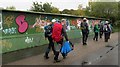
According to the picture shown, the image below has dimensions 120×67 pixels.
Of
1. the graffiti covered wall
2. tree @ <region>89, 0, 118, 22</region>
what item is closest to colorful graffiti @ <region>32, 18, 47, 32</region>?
the graffiti covered wall

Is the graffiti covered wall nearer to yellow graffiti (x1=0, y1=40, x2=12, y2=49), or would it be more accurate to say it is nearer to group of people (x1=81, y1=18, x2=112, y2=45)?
yellow graffiti (x1=0, y1=40, x2=12, y2=49)

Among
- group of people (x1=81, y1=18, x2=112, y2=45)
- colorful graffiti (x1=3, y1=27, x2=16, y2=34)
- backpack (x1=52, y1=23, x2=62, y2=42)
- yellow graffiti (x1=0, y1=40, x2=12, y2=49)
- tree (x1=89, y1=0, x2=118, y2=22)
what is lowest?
tree (x1=89, y1=0, x2=118, y2=22)

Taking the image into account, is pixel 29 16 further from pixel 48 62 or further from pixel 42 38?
pixel 48 62

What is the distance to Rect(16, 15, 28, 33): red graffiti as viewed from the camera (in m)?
14.8

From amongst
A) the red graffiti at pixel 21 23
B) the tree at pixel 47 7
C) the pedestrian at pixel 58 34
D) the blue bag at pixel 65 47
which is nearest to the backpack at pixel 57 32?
the pedestrian at pixel 58 34

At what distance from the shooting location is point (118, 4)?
63.0 meters

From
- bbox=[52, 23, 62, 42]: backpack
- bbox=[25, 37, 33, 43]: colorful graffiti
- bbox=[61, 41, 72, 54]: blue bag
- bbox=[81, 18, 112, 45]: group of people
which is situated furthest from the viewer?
bbox=[81, 18, 112, 45]: group of people

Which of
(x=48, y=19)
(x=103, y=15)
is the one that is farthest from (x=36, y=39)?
(x=103, y=15)

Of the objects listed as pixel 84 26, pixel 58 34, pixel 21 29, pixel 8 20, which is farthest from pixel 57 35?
pixel 84 26

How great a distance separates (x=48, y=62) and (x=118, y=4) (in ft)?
177

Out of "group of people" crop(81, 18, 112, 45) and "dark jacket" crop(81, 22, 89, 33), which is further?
"group of people" crop(81, 18, 112, 45)

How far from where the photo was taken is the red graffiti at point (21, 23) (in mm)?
14829

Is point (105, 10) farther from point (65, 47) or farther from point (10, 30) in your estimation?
point (65, 47)

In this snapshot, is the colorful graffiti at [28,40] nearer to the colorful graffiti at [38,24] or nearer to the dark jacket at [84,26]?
the colorful graffiti at [38,24]
